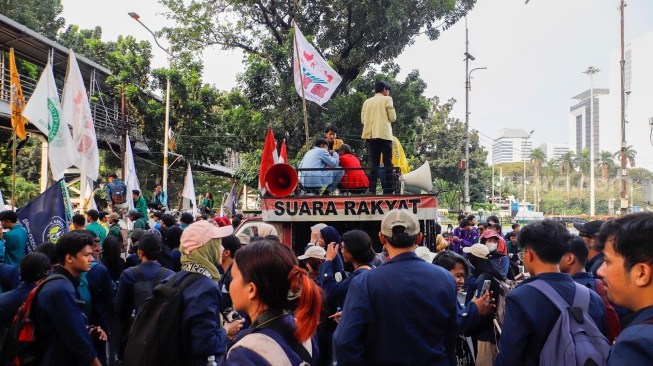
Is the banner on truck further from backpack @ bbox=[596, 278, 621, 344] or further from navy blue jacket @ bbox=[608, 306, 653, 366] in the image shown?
navy blue jacket @ bbox=[608, 306, 653, 366]

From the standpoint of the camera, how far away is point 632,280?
1.88m

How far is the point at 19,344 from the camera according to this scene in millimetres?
3604

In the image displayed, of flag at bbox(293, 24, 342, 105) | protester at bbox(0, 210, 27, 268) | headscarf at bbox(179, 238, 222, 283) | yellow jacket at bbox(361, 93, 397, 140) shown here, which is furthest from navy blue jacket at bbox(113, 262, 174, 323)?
flag at bbox(293, 24, 342, 105)

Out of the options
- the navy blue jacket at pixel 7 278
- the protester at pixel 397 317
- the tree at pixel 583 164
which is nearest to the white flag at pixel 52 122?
the navy blue jacket at pixel 7 278

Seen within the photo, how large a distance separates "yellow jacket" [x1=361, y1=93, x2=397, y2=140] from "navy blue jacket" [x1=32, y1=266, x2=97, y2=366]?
5.92 meters

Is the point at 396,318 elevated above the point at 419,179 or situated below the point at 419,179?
below

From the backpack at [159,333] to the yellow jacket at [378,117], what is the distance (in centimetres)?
607

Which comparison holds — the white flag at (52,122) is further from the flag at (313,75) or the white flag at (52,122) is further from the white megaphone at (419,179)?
the white megaphone at (419,179)

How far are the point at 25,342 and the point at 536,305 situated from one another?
127 inches

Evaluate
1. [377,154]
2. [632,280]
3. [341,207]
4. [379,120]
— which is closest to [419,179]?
[377,154]

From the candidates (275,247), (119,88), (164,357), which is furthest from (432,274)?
(119,88)

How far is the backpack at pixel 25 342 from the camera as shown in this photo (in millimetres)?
3604

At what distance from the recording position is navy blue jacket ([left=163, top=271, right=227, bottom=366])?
10.4 feet

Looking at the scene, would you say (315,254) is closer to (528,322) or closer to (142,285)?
(142,285)
